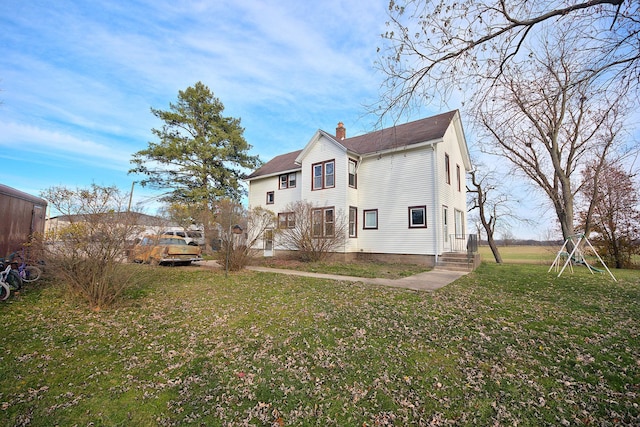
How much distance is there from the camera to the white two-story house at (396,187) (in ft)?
46.7

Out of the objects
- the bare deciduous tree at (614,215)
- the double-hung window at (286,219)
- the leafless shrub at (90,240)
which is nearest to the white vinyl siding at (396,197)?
the double-hung window at (286,219)

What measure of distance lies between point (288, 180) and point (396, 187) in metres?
8.12

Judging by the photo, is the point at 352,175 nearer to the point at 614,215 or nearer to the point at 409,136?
the point at 409,136

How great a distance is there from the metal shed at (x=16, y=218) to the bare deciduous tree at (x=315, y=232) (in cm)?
898

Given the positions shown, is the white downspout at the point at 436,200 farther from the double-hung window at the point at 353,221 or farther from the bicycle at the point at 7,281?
the bicycle at the point at 7,281

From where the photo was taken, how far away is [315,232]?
15.2 meters

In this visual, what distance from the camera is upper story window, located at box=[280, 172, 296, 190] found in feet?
65.6

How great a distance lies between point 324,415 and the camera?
2834mm

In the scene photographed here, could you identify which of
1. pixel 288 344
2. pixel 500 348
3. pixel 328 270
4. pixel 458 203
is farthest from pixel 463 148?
pixel 288 344

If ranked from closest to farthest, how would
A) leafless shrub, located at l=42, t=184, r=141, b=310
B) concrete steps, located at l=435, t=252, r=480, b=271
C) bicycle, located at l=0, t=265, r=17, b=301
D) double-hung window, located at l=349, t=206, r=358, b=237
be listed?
leafless shrub, located at l=42, t=184, r=141, b=310 < bicycle, located at l=0, t=265, r=17, b=301 < concrete steps, located at l=435, t=252, r=480, b=271 < double-hung window, located at l=349, t=206, r=358, b=237

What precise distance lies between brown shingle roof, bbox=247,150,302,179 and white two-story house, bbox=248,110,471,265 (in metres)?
1.18

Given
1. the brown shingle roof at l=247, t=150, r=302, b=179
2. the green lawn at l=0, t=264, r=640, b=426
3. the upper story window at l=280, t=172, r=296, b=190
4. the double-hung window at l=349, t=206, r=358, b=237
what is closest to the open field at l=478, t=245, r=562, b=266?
the double-hung window at l=349, t=206, r=358, b=237

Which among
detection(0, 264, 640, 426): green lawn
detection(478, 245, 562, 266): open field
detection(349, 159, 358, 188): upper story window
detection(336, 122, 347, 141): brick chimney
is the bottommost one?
detection(0, 264, 640, 426): green lawn

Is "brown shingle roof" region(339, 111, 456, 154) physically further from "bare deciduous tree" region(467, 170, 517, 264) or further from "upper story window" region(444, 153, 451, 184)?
"bare deciduous tree" region(467, 170, 517, 264)
